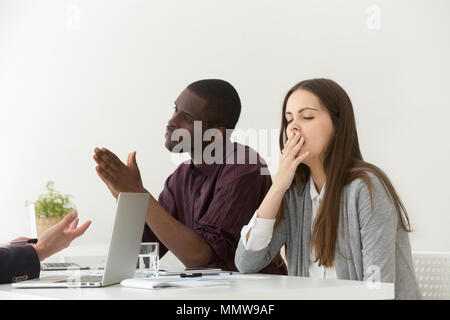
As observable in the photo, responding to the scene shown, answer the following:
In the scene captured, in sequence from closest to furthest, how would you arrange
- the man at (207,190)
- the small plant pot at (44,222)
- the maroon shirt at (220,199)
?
the man at (207,190), the maroon shirt at (220,199), the small plant pot at (44,222)

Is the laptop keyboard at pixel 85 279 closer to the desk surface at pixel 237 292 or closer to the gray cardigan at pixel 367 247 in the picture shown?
the desk surface at pixel 237 292

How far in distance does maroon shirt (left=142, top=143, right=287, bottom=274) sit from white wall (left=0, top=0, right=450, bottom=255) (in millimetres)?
1410

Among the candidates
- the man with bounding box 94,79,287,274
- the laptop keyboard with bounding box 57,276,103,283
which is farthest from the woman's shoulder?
the laptop keyboard with bounding box 57,276,103,283

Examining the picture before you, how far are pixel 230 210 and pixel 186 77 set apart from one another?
1.90m

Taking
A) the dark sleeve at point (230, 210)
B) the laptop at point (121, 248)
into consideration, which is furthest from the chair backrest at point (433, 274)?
the laptop at point (121, 248)

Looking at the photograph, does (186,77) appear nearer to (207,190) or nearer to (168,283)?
(207,190)

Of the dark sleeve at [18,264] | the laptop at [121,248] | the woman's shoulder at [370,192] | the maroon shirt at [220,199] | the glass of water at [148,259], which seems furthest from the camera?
the maroon shirt at [220,199]

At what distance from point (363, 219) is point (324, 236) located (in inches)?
5.0

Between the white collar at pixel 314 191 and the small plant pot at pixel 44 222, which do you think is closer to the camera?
the white collar at pixel 314 191

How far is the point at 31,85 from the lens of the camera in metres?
4.27

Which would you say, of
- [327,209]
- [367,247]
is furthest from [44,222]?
[367,247]

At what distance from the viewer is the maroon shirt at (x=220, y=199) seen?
230 cm

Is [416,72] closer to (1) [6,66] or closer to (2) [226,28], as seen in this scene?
(2) [226,28]

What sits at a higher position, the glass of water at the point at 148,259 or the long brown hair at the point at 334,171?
the long brown hair at the point at 334,171
